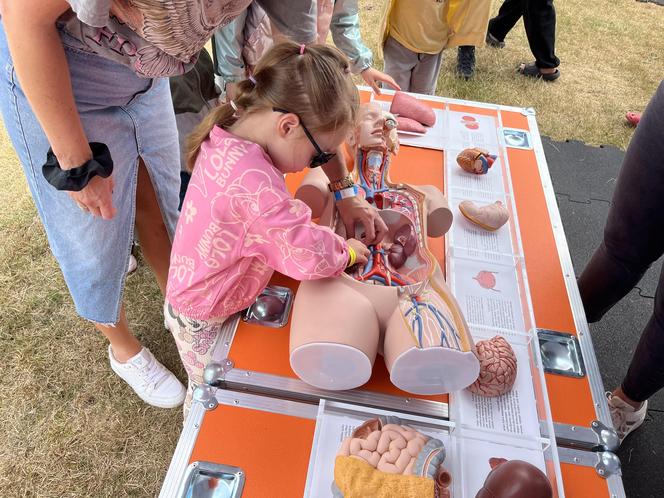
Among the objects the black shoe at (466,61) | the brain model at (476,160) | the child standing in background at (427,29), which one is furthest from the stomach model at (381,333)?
the black shoe at (466,61)

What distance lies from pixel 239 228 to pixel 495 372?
57cm

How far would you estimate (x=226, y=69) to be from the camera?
1547mm

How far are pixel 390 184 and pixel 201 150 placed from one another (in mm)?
600

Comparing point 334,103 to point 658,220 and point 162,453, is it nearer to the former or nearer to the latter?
point 658,220

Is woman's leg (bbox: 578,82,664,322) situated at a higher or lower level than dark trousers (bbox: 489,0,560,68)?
higher

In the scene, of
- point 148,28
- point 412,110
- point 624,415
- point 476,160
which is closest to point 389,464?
point 148,28

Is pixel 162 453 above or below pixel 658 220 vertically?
below

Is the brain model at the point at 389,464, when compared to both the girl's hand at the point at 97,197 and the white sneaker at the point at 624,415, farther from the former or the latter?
the white sneaker at the point at 624,415

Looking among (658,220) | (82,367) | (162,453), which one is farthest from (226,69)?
(658,220)

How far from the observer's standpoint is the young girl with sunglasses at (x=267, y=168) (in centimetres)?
84

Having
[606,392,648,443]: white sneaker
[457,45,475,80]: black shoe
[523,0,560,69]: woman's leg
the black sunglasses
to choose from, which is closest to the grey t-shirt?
the black sunglasses

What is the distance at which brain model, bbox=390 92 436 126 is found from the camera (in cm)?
178

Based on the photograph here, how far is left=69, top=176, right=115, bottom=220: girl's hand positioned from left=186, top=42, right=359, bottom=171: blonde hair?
0.18 m

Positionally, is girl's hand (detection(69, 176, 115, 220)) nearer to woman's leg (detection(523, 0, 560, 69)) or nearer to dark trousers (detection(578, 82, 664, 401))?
dark trousers (detection(578, 82, 664, 401))
